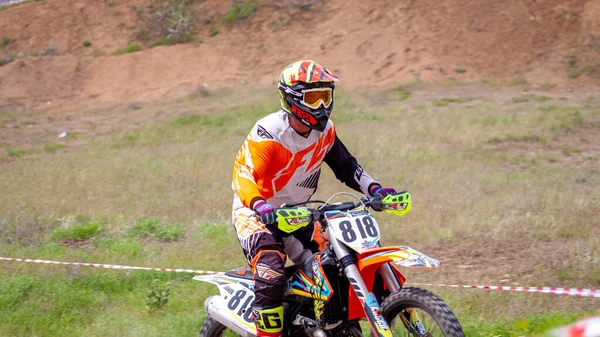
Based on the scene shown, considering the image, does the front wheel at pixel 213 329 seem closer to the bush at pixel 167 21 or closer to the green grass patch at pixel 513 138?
the green grass patch at pixel 513 138

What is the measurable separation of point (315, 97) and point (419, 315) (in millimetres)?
1673

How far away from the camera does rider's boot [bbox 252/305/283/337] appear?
4.49 m

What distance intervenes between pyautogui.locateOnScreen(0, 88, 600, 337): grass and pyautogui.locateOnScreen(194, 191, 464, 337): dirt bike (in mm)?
1239

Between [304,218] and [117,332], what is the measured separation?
8.44 feet

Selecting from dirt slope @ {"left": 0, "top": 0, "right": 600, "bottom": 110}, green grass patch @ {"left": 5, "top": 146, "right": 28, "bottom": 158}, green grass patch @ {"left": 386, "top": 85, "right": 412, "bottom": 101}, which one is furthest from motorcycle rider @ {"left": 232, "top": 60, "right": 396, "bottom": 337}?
dirt slope @ {"left": 0, "top": 0, "right": 600, "bottom": 110}

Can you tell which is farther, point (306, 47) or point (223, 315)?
point (306, 47)

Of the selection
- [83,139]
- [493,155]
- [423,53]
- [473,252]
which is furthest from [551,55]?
[473,252]

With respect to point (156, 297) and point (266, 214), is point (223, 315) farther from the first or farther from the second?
point (156, 297)

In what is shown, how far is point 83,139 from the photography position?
875 inches

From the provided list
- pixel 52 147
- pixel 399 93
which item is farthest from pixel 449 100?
pixel 52 147

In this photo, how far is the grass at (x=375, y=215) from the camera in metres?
6.23

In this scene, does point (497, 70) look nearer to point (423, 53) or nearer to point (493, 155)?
point (423, 53)

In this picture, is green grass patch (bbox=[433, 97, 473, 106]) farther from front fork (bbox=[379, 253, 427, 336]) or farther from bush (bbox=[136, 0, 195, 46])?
front fork (bbox=[379, 253, 427, 336])

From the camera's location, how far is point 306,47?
3375 centimetres
